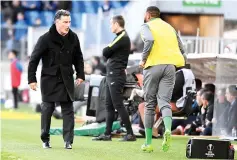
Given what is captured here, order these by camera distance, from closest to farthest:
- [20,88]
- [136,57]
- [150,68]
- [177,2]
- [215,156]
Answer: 1. [215,156]
2. [150,68]
3. [136,57]
4. [177,2]
5. [20,88]

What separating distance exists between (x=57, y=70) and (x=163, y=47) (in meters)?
1.57

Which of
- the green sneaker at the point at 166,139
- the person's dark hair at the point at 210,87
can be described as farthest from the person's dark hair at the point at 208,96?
the green sneaker at the point at 166,139

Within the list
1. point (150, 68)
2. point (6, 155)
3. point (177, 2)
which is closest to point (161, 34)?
point (150, 68)

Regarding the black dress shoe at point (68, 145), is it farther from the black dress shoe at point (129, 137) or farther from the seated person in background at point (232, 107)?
the seated person in background at point (232, 107)

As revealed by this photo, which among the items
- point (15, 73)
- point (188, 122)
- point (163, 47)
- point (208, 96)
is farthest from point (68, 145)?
point (15, 73)

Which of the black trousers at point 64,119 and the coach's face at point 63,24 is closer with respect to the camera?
the coach's face at point 63,24

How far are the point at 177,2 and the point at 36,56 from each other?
11016 mm

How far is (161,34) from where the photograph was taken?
42.6 ft

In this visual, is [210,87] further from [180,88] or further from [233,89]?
[180,88]

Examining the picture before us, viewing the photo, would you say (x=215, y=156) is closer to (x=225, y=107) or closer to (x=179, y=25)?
(x=225, y=107)

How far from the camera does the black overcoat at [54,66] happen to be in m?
13.2

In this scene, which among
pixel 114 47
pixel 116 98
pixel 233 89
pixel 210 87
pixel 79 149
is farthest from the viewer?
pixel 210 87

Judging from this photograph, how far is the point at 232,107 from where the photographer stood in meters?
16.1

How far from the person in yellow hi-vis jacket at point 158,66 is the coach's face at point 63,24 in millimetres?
1089
